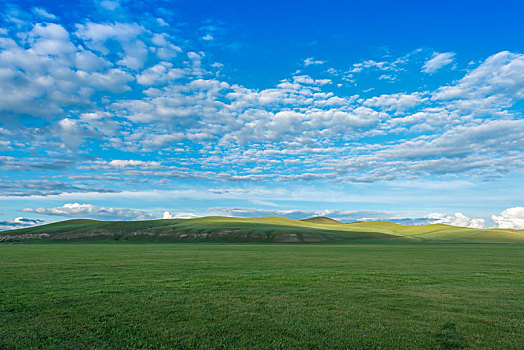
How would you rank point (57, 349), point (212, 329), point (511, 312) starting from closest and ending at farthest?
point (57, 349), point (212, 329), point (511, 312)

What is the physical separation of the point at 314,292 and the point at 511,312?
340 inches

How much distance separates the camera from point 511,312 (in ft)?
46.1

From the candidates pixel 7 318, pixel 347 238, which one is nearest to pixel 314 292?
pixel 7 318

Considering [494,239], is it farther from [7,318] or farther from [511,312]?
[7,318]

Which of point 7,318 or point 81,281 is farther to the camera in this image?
point 81,281

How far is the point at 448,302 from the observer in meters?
15.8

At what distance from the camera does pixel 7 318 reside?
1255 centimetres

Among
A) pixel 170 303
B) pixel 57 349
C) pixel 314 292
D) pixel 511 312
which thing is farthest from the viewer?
pixel 314 292

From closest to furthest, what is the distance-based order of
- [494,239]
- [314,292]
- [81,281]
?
[314,292]
[81,281]
[494,239]

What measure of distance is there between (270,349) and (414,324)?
5.87m

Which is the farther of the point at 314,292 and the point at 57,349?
the point at 314,292

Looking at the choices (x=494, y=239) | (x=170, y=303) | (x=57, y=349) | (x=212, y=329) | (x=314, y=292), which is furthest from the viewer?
(x=494, y=239)

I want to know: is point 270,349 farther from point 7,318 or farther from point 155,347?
point 7,318

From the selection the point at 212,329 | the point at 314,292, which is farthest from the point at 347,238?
the point at 212,329
